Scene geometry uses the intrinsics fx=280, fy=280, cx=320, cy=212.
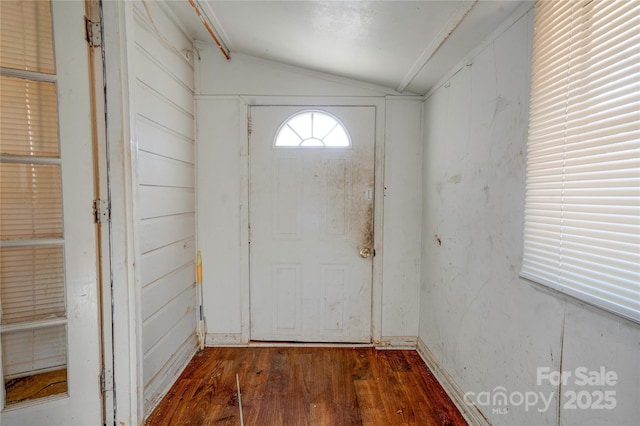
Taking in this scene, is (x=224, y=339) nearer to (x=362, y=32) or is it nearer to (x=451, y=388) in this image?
(x=451, y=388)

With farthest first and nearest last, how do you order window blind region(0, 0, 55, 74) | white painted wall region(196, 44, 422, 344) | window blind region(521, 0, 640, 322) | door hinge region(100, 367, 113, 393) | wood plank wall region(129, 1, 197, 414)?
white painted wall region(196, 44, 422, 344) < wood plank wall region(129, 1, 197, 414) < door hinge region(100, 367, 113, 393) < window blind region(0, 0, 55, 74) < window blind region(521, 0, 640, 322)

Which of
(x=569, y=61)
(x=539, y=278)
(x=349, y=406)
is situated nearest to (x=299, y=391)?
(x=349, y=406)

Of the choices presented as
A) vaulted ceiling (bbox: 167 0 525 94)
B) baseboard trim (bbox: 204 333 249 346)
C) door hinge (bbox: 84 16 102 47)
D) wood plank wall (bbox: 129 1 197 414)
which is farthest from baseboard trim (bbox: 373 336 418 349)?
door hinge (bbox: 84 16 102 47)

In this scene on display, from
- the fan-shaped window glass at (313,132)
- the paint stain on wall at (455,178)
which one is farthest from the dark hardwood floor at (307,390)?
the fan-shaped window glass at (313,132)

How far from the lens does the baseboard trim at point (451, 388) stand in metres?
1.55

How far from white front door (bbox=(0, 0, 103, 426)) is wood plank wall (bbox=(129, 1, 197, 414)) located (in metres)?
0.24

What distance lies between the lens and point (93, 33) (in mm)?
1254

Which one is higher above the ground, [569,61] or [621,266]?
[569,61]

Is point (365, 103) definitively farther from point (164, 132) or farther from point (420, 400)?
point (420, 400)

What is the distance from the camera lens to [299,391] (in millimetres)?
1896

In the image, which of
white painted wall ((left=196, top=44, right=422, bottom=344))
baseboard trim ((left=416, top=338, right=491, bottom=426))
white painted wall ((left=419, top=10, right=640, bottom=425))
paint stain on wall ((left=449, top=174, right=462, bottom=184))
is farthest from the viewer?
white painted wall ((left=196, top=44, right=422, bottom=344))

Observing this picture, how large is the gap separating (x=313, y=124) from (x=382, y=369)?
2.06 meters

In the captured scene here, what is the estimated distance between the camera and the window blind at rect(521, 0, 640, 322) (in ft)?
2.60

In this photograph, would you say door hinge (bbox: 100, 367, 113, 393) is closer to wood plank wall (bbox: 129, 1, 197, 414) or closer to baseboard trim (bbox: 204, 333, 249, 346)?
wood plank wall (bbox: 129, 1, 197, 414)
